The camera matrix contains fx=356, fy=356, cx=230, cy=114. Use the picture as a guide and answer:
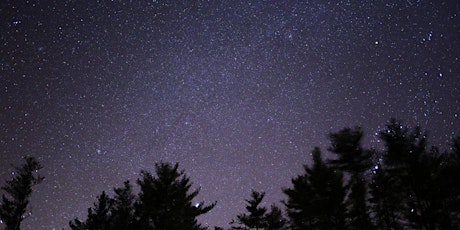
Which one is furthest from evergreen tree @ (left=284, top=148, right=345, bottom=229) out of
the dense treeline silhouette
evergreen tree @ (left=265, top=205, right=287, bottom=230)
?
evergreen tree @ (left=265, top=205, right=287, bottom=230)

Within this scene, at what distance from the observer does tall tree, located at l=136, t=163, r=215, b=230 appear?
20.9m

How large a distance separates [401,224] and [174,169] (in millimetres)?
19109

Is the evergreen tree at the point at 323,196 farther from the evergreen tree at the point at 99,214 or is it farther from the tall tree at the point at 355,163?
the evergreen tree at the point at 99,214

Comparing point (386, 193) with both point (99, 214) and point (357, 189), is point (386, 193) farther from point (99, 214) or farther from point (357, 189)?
point (99, 214)

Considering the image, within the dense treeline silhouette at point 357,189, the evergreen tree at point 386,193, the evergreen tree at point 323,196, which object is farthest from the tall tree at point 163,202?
the evergreen tree at point 386,193

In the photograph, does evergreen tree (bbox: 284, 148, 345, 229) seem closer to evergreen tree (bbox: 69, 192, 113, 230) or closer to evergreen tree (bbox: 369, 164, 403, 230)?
evergreen tree (bbox: 369, 164, 403, 230)

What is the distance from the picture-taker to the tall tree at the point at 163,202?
20.9 m

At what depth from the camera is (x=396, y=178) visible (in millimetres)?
22219

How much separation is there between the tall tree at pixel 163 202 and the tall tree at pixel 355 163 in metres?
9.87

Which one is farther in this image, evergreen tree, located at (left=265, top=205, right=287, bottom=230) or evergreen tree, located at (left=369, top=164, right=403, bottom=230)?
evergreen tree, located at (left=265, top=205, right=287, bottom=230)

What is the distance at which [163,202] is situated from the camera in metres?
21.6

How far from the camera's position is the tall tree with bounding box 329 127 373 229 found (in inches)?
837

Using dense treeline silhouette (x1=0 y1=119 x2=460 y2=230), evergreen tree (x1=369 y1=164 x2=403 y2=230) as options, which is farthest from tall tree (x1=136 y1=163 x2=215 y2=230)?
evergreen tree (x1=369 y1=164 x2=403 y2=230)

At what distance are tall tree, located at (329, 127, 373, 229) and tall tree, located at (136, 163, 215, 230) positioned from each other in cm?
987
